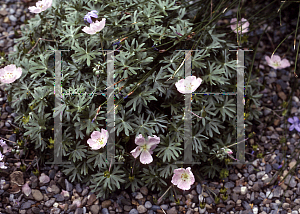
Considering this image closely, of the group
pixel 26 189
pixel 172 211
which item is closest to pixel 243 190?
pixel 172 211

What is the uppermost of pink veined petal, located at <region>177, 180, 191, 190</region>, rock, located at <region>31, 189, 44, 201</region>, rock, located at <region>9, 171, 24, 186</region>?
pink veined petal, located at <region>177, 180, 191, 190</region>

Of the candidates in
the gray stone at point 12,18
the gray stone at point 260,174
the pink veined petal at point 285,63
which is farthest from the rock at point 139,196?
the gray stone at point 12,18

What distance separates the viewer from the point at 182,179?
2.14m

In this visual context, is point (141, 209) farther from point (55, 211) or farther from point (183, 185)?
point (55, 211)

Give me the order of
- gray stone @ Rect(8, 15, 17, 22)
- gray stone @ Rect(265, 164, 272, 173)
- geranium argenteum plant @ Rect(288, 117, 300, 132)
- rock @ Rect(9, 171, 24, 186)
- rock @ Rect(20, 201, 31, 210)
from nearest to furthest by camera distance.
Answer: rock @ Rect(20, 201, 31, 210), rock @ Rect(9, 171, 24, 186), gray stone @ Rect(265, 164, 272, 173), geranium argenteum plant @ Rect(288, 117, 300, 132), gray stone @ Rect(8, 15, 17, 22)

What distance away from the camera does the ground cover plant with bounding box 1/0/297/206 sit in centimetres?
214

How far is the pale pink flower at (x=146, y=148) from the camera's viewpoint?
206cm

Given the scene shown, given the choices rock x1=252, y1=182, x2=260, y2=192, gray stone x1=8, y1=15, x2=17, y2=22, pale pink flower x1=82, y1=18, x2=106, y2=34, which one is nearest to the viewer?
pale pink flower x1=82, y1=18, x2=106, y2=34

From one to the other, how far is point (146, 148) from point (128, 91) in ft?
1.24

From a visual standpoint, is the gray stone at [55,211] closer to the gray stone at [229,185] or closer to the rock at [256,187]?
the gray stone at [229,185]

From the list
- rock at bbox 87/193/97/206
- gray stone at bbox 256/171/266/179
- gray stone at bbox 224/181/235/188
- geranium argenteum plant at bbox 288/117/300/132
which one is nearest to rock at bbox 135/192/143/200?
rock at bbox 87/193/97/206

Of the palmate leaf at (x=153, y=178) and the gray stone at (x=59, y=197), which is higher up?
the palmate leaf at (x=153, y=178)

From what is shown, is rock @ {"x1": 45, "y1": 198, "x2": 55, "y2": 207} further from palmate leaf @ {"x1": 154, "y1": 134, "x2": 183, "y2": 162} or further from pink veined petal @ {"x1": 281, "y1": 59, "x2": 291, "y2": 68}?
pink veined petal @ {"x1": 281, "y1": 59, "x2": 291, "y2": 68}

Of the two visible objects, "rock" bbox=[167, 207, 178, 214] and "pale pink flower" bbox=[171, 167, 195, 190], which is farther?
"rock" bbox=[167, 207, 178, 214]
